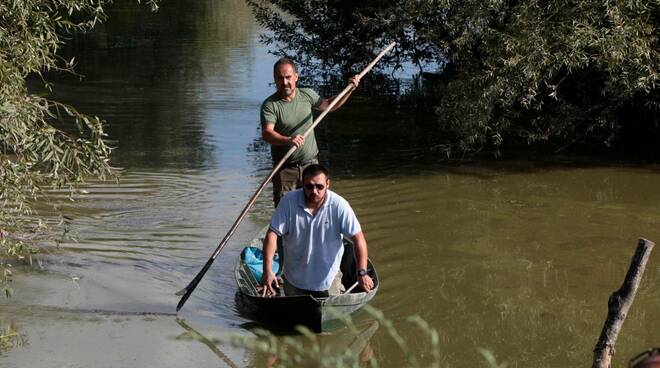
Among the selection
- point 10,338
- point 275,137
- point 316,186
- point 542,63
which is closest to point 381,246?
point 275,137

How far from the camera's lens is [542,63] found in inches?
478

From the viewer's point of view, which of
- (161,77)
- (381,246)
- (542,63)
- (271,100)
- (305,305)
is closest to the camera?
(305,305)

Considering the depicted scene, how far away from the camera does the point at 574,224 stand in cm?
1113

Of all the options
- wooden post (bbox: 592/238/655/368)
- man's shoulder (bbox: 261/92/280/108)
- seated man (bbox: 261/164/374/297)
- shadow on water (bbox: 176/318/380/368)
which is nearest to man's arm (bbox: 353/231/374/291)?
seated man (bbox: 261/164/374/297)

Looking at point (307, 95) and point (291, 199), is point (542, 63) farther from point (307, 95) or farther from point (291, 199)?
point (291, 199)

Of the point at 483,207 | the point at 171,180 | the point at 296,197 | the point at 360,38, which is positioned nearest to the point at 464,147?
the point at 483,207

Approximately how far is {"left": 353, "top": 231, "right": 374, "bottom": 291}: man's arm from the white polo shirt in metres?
0.06

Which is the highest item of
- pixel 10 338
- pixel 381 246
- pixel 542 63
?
pixel 542 63

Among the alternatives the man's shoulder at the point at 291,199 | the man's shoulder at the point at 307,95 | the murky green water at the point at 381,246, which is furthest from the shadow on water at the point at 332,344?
the man's shoulder at the point at 307,95

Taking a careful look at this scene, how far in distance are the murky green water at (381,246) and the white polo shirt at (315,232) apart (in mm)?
555

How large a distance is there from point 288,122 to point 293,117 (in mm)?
61

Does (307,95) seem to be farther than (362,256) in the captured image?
Yes

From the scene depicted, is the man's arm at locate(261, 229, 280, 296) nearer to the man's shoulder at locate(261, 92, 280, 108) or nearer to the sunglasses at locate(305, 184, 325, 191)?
the sunglasses at locate(305, 184, 325, 191)

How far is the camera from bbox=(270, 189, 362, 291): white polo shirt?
761 cm
